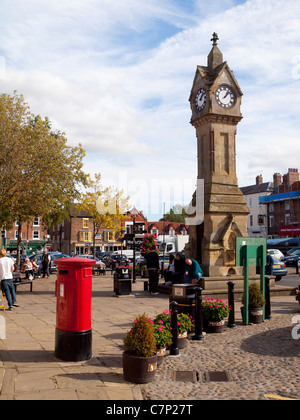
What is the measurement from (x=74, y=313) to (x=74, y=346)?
1.81ft

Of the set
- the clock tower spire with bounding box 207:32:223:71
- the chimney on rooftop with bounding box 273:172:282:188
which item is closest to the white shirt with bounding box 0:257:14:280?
the clock tower spire with bounding box 207:32:223:71

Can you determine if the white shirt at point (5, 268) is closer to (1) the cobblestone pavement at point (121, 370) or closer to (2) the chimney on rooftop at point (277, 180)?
(1) the cobblestone pavement at point (121, 370)

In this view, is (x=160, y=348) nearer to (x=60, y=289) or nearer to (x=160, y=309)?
(x=60, y=289)

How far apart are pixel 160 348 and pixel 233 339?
261cm

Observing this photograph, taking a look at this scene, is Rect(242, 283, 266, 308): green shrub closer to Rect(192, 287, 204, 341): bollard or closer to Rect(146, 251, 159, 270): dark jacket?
Rect(192, 287, 204, 341): bollard

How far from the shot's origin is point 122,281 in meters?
15.5

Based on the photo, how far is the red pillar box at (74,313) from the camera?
22.1 feet

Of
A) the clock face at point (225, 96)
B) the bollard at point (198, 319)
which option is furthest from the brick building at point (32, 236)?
the bollard at point (198, 319)

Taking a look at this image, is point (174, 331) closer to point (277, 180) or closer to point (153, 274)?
point (153, 274)

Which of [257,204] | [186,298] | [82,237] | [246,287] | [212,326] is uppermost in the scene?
[257,204]

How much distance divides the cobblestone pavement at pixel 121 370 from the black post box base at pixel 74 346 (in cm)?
12

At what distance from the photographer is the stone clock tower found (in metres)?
15.4

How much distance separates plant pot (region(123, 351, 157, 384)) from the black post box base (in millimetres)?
1167

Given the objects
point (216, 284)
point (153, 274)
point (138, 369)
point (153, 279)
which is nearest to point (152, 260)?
point (153, 274)
